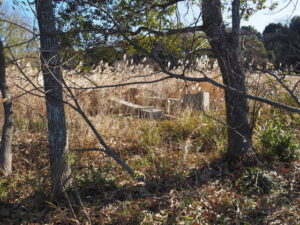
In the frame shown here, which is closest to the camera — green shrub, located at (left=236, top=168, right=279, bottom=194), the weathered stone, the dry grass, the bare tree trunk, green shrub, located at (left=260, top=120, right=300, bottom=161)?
the dry grass

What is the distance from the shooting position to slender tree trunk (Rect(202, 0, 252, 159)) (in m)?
2.76

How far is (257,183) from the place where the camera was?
2.73 metres

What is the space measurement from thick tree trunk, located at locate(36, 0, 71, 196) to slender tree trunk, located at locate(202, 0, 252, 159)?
150cm

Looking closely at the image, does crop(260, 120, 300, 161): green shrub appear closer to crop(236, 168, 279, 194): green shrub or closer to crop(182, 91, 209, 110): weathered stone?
crop(236, 168, 279, 194): green shrub

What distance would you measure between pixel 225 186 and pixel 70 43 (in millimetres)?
→ 2197

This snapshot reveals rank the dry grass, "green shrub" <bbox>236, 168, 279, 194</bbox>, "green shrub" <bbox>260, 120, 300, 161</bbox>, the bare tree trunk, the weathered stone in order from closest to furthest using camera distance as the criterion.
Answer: the dry grass → "green shrub" <bbox>236, 168, 279, 194</bbox> → "green shrub" <bbox>260, 120, 300, 161</bbox> → the bare tree trunk → the weathered stone

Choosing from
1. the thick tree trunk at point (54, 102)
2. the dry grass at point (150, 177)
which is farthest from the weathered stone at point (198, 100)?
the thick tree trunk at point (54, 102)

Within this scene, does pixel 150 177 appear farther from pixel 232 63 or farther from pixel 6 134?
pixel 6 134

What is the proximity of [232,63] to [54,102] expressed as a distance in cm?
190

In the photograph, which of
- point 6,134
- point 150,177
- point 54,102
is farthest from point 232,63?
point 6,134

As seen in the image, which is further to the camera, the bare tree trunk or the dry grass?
the bare tree trunk

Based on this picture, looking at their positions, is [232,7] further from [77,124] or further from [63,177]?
[77,124]

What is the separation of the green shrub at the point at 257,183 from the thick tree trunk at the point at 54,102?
70.7 inches

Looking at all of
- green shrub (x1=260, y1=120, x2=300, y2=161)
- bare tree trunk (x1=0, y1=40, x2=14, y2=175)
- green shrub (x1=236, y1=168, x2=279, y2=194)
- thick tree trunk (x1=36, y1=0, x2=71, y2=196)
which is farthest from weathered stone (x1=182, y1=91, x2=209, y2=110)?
bare tree trunk (x1=0, y1=40, x2=14, y2=175)
